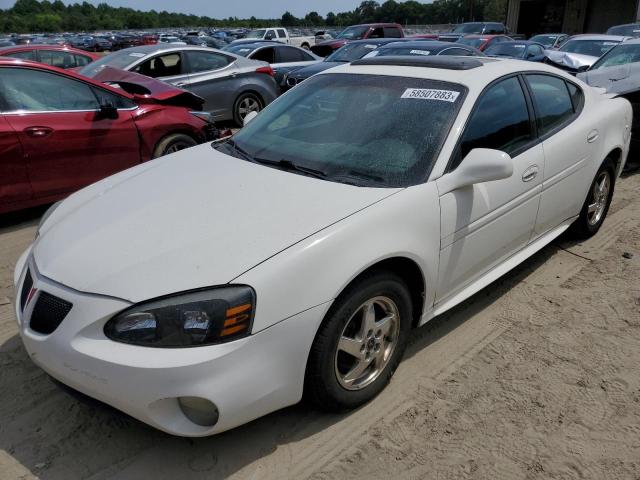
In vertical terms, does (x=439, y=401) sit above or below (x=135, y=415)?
below

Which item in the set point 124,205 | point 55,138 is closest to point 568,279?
point 124,205

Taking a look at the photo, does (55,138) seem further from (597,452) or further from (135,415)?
(597,452)

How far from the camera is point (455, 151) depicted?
9.62 feet

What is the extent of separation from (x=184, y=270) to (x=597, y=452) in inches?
78.3

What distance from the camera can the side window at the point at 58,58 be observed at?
9.74 metres

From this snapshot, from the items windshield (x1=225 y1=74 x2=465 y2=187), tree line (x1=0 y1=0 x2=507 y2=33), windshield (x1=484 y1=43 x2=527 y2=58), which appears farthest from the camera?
tree line (x1=0 y1=0 x2=507 y2=33)

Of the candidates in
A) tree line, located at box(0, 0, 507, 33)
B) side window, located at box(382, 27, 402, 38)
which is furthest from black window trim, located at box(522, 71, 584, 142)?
tree line, located at box(0, 0, 507, 33)

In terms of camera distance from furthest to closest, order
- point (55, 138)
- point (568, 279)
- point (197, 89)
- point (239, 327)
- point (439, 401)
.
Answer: point (197, 89), point (55, 138), point (568, 279), point (439, 401), point (239, 327)

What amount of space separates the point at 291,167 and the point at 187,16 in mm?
165247

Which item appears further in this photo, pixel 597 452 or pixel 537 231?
pixel 537 231

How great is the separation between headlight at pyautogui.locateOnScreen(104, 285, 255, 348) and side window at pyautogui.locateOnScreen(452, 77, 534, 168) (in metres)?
1.46

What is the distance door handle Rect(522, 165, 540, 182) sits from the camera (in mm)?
3383

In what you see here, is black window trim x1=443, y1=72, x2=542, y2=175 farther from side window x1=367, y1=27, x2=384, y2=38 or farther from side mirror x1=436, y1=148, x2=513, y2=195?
side window x1=367, y1=27, x2=384, y2=38

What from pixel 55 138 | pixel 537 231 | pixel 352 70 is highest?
pixel 352 70
